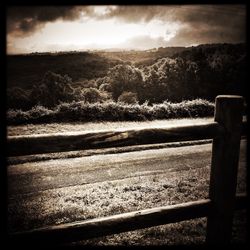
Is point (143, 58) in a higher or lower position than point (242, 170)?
higher

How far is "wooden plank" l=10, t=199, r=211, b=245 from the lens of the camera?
174 cm

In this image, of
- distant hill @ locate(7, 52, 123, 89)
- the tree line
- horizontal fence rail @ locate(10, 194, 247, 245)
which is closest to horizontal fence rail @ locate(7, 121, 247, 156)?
horizontal fence rail @ locate(10, 194, 247, 245)

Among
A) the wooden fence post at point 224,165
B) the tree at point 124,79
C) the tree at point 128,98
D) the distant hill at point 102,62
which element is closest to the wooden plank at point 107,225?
the wooden fence post at point 224,165

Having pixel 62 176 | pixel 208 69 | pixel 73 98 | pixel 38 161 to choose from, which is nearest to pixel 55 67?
pixel 73 98

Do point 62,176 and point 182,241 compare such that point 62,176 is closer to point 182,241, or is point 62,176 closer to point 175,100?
point 182,241

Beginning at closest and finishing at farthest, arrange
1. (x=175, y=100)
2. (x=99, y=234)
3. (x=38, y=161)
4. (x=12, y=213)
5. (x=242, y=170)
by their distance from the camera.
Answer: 1. (x=99, y=234)
2. (x=12, y=213)
3. (x=242, y=170)
4. (x=38, y=161)
5. (x=175, y=100)

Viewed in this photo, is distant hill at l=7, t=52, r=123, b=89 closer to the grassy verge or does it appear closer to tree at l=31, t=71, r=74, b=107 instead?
tree at l=31, t=71, r=74, b=107

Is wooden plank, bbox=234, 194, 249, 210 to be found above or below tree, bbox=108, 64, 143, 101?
below

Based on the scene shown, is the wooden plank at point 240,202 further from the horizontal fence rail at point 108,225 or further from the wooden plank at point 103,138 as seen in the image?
the wooden plank at point 103,138

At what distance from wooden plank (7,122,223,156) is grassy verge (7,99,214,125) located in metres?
7.12

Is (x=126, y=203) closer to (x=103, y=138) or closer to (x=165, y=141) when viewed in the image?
(x=165, y=141)

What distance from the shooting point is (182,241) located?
2.94 meters

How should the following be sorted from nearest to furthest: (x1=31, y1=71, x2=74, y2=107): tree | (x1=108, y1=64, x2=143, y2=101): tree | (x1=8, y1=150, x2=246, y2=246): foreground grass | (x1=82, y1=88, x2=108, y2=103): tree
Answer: (x1=8, y1=150, x2=246, y2=246): foreground grass → (x1=31, y1=71, x2=74, y2=107): tree → (x1=82, y1=88, x2=108, y2=103): tree → (x1=108, y1=64, x2=143, y2=101): tree

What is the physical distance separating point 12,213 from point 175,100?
977cm
